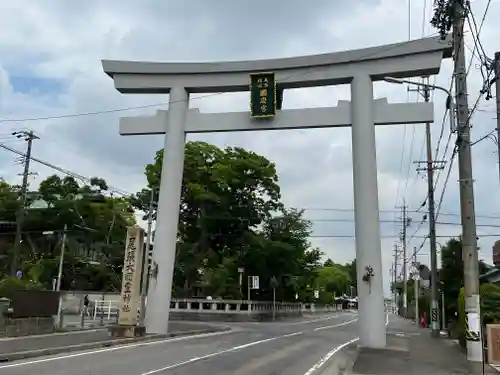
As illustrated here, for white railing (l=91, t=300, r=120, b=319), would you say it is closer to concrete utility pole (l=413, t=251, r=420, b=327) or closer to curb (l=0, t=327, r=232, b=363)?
curb (l=0, t=327, r=232, b=363)

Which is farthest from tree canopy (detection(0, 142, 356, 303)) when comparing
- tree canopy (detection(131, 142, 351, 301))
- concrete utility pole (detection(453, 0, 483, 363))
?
concrete utility pole (detection(453, 0, 483, 363))

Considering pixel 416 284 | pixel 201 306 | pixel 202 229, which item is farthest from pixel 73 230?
pixel 416 284

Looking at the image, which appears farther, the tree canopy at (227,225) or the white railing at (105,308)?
the tree canopy at (227,225)

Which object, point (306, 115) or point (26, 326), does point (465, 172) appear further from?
point (26, 326)

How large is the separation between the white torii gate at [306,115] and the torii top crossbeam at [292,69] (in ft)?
0.13

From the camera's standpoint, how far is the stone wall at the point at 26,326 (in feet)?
61.8

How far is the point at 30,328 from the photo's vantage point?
1994 centimetres

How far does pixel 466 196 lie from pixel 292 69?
1075cm

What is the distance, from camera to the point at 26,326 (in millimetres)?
19719

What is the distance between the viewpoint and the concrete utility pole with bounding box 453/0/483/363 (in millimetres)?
13469

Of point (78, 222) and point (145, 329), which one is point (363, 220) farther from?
point (78, 222)

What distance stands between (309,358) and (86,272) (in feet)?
119

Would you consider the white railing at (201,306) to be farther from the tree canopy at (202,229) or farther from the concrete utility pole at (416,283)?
the concrete utility pole at (416,283)

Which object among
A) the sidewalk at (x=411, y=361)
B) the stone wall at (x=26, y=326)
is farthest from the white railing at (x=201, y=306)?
the sidewalk at (x=411, y=361)
